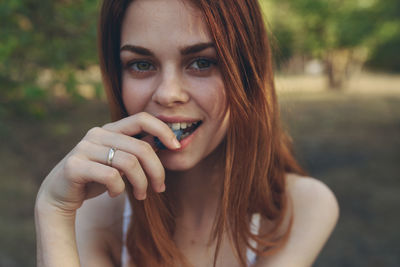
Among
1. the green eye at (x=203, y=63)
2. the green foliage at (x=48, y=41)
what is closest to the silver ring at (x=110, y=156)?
the green eye at (x=203, y=63)

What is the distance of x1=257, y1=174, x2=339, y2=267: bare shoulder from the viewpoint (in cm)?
167

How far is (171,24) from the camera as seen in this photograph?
1403 millimetres

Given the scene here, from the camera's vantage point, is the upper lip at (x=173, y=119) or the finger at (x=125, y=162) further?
the upper lip at (x=173, y=119)

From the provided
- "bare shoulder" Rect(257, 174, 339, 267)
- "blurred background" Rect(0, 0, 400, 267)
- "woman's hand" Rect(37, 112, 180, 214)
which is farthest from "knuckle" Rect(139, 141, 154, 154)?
"blurred background" Rect(0, 0, 400, 267)

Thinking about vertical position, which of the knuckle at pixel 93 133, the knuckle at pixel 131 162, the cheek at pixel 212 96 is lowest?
the knuckle at pixel 131 162

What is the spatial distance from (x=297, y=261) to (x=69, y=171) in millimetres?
1051

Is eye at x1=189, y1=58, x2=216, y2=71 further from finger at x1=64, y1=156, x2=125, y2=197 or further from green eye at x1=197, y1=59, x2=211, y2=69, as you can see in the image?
finger at x1=64, y1=156, x2=125, y2=197

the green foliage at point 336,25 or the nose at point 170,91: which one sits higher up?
the green foliage at point 336,25

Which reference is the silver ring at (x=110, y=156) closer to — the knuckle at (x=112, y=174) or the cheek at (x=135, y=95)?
the knuckle at (x=112, y=174)

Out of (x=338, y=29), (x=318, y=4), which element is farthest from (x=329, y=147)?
(x=318, y=4)

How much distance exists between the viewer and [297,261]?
166 cm

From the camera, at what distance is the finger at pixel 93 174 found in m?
1.28

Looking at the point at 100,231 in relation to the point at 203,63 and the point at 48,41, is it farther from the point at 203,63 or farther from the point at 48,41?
the point at 48,41

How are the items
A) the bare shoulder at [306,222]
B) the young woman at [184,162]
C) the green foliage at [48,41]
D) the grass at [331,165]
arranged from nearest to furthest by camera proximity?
the young woman at [184,162] < the bare shoulder at [306,222] < the green foliage at [48,41] < the grass at [331,165]
